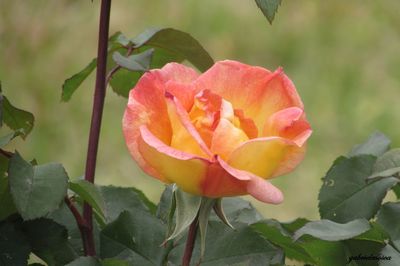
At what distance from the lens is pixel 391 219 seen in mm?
628

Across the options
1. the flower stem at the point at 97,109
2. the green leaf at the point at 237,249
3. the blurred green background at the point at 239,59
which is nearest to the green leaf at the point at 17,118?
the flower stem at the point at 97,109

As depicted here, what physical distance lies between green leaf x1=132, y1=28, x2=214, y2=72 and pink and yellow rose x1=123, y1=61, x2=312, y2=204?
158 millimetres

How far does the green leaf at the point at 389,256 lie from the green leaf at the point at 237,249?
→ 0.21 feet

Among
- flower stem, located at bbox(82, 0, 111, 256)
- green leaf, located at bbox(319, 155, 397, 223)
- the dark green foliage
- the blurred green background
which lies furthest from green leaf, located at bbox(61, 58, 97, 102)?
the blurred green background

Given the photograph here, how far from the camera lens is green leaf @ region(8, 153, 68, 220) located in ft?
1.78

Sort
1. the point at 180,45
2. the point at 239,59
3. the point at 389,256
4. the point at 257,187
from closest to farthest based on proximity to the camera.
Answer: the point at 257,187
the point at 389,256
the point at 180,45
the point at 239,59

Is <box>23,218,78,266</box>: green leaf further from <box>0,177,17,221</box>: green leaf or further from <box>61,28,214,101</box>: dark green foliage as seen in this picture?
<box>61,28,214,101</box>: dark green foliage

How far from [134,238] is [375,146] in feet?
0.73

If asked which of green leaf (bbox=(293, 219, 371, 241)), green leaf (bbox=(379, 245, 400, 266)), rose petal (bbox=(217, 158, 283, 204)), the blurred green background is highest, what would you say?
rose petal (bbox=(217, 158, 283, 204))

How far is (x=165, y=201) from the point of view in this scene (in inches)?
25.5

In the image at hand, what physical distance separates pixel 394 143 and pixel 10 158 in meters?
1.80

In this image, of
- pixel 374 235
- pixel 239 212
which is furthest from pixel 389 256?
pixel 239 212

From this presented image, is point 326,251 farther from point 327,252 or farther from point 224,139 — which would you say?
point 224,139

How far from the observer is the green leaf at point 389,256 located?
1.92 feet
